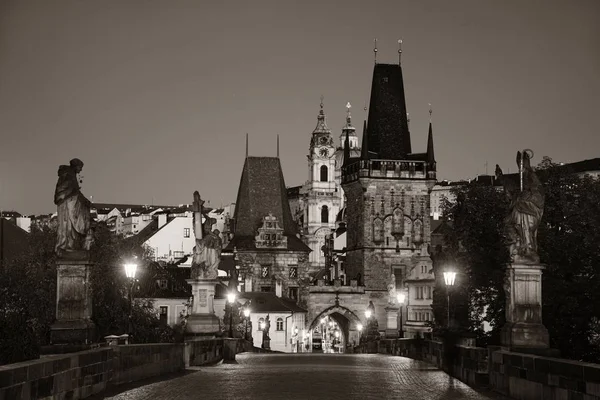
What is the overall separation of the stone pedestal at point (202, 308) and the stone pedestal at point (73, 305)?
40.9 ft

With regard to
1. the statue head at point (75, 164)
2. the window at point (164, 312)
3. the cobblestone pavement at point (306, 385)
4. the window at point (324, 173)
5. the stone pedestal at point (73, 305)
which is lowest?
the cobblestone pavement at point (306, 385)

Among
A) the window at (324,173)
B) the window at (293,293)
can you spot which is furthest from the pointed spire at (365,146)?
the window at (324,173)

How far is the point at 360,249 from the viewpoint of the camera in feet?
371

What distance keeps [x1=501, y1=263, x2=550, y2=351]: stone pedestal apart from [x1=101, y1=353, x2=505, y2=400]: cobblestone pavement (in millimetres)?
1131

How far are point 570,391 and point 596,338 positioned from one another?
3090cm

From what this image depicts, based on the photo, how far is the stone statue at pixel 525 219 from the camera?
67.9 ft

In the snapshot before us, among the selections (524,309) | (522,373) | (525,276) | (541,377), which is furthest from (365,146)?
(541,377)

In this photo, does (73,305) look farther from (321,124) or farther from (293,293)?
(321,124)

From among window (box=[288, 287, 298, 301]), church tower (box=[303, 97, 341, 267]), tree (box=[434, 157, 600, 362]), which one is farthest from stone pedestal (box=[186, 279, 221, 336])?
church tower (box=[303, 97, 341, 267])

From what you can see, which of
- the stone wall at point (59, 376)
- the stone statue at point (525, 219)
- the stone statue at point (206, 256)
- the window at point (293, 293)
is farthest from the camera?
the window at point (293, 293)

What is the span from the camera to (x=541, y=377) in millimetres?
16953

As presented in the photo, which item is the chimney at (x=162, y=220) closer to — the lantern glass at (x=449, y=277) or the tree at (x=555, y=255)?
the tree at (x=555, y=255)

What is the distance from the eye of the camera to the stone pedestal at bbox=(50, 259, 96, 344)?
1903 centimetres

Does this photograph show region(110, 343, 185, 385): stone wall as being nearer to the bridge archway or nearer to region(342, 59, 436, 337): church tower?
region(342, 59, 436, 337): church tower
